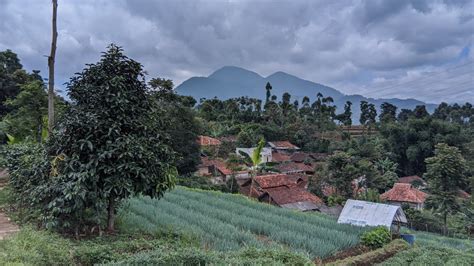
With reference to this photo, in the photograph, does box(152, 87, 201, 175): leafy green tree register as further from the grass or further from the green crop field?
the grass

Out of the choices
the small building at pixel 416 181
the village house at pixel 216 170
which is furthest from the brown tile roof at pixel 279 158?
the small building at pixel 416 181

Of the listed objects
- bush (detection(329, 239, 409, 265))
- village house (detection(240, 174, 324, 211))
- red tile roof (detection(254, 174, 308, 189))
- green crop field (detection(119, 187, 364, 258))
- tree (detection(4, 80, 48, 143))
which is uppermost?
tree (detection(4, 80, 48, 143))

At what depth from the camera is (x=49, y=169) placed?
20.7 ft

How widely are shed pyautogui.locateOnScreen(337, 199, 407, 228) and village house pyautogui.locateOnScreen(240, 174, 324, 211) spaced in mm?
11319

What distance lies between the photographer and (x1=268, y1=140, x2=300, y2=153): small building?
160 feet

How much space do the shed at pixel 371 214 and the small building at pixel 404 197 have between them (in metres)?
19.6

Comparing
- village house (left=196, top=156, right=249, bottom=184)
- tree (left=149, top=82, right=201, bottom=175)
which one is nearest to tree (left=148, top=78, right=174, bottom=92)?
tree (left=149, top=82, right=201, bottom=175)

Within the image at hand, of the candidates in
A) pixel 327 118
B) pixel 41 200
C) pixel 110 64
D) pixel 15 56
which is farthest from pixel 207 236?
pixel 327 118

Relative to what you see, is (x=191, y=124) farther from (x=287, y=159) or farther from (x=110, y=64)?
(x=287, y=159)

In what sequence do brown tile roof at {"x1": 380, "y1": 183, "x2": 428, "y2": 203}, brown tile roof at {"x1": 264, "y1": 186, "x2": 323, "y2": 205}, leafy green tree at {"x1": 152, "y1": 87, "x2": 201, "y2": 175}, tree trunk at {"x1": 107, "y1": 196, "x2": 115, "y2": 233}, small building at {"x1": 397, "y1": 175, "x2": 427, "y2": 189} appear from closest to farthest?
1. tree trunk at {"x1": 107, "y1": 196, "x2": 115, "y2": 233}
2. brown tile roof at {"x1": 264, "y1": 186, "x2": 323, "y2": 205}
3. leafy green tree at {"x1": 152, "y1": 87, "x2": 201, "y2": 175}
4. brown tile roof at {"x1": 380, "y1": 183, "x2": 428, "y2": 203}
5. small building at {"x1": 397, "y1": 175, "x2": 427, "y2": 189}

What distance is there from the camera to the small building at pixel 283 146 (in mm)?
48812

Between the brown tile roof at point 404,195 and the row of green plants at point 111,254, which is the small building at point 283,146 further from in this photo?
the row of green plants at point 111,254

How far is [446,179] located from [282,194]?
1032 cm

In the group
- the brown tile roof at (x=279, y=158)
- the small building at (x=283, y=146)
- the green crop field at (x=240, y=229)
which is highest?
the small building at (x=283, y=146)
